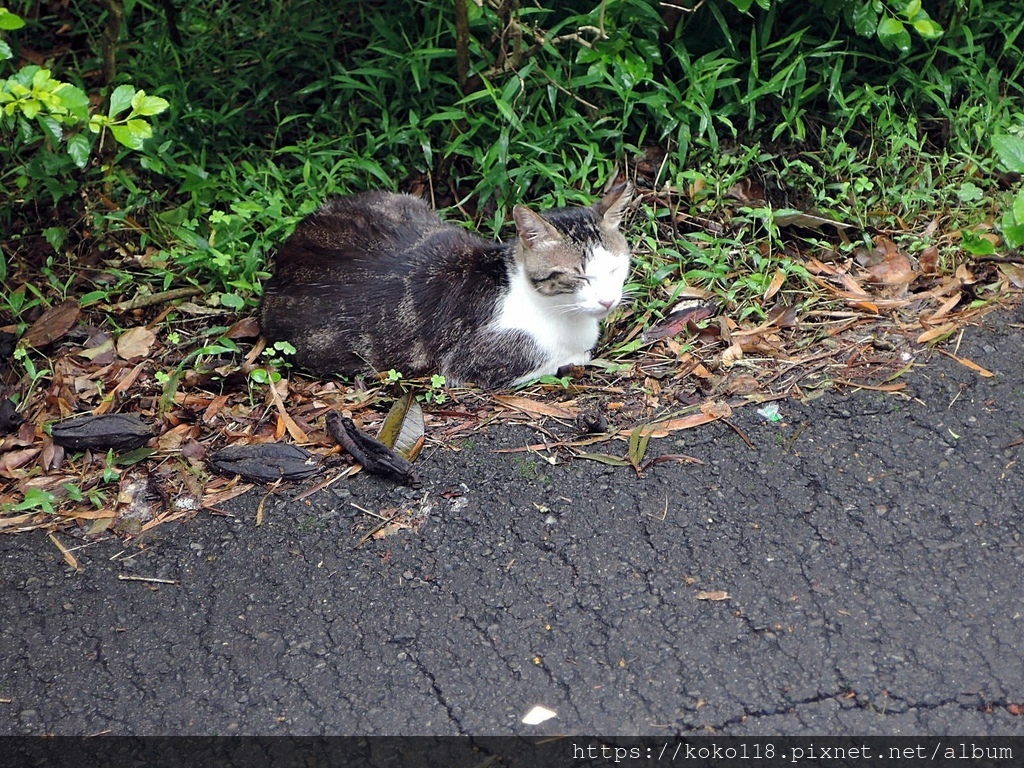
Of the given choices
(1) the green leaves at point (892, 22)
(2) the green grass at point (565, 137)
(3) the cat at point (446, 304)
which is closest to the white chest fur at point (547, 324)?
(3) the cat at point (446, 304)

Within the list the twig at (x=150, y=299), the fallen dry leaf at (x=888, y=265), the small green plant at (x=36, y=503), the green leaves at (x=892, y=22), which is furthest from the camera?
the twig at (x=150, y=299)

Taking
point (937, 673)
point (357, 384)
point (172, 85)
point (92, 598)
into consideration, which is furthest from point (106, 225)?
point (937, 673)

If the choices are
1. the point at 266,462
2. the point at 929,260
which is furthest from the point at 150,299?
the point at 929,260

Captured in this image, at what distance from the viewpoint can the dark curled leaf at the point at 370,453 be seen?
11.1ft

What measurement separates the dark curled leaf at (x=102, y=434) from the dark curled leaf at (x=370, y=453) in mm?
709

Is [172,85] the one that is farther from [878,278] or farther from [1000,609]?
[1000,609]

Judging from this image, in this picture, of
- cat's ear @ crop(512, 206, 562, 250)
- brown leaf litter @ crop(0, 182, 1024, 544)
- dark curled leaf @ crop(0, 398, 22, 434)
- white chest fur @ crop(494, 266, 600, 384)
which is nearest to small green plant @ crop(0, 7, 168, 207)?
brown leaf litter @ crop(0, 182, 1024, 544)

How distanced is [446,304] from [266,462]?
3.20 feet

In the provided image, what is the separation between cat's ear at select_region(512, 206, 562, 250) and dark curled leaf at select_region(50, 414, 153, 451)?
1561 millimetres

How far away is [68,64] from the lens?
5.53 metres

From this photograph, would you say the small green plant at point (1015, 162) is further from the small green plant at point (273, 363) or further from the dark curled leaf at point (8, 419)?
the dark curled leaf at point (8, 419)

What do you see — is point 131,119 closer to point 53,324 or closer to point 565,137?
point 53,324

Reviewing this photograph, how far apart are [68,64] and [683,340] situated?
3.81 m

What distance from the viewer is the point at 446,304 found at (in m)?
4.01
